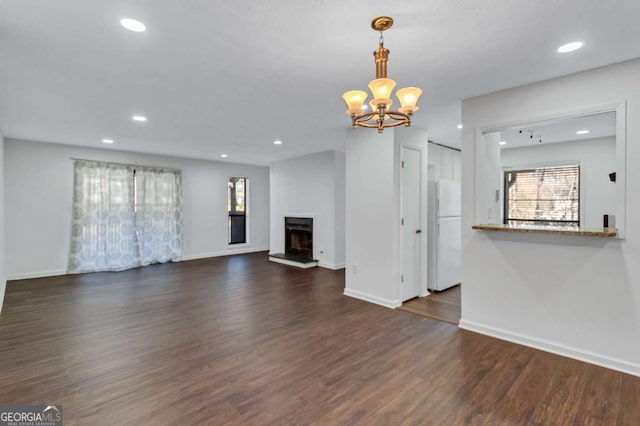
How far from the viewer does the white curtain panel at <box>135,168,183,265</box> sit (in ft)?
22.5

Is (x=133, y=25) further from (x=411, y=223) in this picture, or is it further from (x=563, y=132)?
(x=563, y=132)

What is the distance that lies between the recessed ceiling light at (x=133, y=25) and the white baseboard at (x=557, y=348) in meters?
3.89

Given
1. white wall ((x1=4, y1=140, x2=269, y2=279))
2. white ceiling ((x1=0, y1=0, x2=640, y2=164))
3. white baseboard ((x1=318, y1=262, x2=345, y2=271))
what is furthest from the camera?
white baseboard ((x1=318, y1=262, x2=345, y2=271))

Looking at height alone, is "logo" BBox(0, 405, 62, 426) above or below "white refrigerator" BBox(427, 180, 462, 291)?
below

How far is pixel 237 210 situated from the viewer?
28.9ft

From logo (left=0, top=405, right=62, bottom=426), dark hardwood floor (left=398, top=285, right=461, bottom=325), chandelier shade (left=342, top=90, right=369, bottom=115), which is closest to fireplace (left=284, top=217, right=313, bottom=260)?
dark hardwood floor (left=398, top=285, right=461, bottom=325)

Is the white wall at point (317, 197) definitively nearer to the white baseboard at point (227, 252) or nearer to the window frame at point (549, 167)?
the white baseboard at point (227, 252)

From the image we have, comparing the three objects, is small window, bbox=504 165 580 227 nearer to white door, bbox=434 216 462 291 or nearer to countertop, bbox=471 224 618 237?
white door, bbox=434 216 462 291

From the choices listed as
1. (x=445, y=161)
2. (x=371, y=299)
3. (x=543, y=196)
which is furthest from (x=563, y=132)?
(x=371, y=299)

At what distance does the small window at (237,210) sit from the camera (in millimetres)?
8680

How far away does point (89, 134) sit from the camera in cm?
510

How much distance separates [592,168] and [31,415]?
25.0 ft

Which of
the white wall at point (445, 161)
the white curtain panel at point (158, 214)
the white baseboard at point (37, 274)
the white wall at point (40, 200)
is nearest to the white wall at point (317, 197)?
the white wall at point (445, 161)

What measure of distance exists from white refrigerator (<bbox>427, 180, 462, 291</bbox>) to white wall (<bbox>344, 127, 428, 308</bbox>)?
0.25 metres
